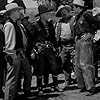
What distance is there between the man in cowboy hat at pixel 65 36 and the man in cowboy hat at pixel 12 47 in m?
1.45

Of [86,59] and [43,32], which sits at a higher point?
[43,32]

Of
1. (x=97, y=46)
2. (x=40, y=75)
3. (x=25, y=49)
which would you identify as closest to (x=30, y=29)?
(x=25, y=49)

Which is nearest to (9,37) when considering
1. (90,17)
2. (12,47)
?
(12,47)

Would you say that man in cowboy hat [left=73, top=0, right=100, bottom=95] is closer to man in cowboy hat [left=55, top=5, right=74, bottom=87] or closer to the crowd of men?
the crowd of men

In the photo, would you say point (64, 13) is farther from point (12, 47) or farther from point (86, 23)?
point (12, 47)

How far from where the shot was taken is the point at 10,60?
A: 248 inches

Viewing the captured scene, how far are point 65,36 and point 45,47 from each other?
58 cm

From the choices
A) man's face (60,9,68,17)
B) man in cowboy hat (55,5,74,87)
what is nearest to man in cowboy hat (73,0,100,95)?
man in cowboy hat (55,5,74,87)

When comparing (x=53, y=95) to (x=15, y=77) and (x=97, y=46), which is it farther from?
(x=97, y=46)

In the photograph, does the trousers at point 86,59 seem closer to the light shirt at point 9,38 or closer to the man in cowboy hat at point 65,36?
the man in cowboy hat at point 65,36

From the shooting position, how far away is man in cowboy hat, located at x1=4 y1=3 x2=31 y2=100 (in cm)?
617

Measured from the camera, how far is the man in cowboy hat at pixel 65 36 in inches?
304

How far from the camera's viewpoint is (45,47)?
24.8ft

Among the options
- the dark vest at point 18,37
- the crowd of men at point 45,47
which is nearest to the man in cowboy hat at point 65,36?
the crowd of men at point 45,47
